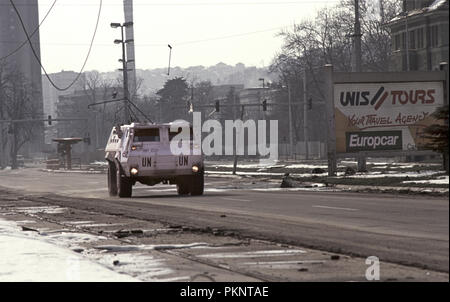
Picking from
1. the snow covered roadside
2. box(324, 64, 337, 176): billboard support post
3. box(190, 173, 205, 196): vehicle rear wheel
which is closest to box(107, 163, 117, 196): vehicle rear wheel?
box(190, 173, 205, 196): vehicle rear wheel

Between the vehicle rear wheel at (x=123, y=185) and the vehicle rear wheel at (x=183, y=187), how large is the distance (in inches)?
64.9

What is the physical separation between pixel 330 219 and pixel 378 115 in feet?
72.6

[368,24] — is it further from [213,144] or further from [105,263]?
[105,263]

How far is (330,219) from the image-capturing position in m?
19.0

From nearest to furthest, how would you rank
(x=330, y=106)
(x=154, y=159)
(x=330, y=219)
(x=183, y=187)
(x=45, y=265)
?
(x=45, y=265), (x=330, y=219), (x=154, y=159), (x=183, y=187), (x=330, y=106)

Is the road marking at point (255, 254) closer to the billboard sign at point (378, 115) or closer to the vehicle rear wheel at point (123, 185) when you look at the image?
the vehicle rear wheel at point (123, 185)

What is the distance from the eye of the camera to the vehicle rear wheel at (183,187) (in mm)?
32597

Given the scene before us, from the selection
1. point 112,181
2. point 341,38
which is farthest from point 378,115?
point 341,38

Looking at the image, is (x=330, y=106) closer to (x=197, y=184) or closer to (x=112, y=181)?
(x=197, y=184)

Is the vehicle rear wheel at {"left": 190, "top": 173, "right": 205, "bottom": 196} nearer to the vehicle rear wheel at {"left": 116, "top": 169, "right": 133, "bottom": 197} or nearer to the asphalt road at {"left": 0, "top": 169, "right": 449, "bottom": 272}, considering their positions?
the vehicle rear wheel at {"left": 116, "top": 169, "right": 133, "bottom": 197}

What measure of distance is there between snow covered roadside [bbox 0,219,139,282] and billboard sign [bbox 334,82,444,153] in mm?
25628

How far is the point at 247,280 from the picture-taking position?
410 inches

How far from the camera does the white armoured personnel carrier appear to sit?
102 feet
